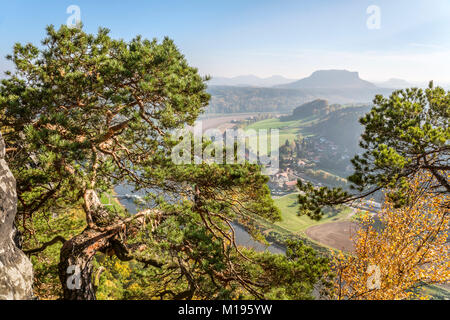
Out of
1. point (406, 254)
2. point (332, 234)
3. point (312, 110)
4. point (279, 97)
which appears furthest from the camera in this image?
point (279, 97)

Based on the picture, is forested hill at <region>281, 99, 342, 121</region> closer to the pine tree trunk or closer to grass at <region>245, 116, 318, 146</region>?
grass at <region>245, 116, 318, 146</region>

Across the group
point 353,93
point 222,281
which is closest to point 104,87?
point 222,281

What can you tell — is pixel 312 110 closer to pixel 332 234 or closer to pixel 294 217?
pixel 294 217

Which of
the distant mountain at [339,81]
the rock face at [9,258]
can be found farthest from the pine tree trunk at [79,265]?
the distant mountain at [339,81]

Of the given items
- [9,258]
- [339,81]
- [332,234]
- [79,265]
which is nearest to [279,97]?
[339,81]

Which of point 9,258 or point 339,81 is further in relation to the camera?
point 339,81

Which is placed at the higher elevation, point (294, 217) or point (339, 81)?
point (339, 81)
